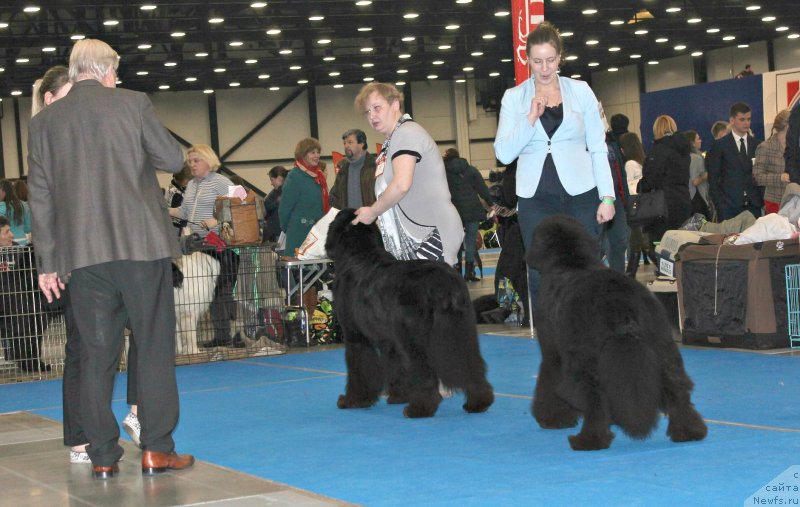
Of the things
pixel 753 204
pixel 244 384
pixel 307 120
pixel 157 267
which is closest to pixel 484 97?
pixel 307 120

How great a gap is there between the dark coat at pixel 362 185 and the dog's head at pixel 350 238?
3744 mm

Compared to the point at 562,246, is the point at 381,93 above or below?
above

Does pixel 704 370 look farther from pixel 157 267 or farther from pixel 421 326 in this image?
pixel 157 267

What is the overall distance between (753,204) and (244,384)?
5.53 meters

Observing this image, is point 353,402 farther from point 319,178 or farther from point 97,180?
point 319,178

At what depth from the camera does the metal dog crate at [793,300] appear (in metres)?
6.54

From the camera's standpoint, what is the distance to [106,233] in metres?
3.78

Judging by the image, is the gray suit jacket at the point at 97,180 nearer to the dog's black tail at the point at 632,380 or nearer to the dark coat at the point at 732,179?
the dog's black tail at the point at 632,380

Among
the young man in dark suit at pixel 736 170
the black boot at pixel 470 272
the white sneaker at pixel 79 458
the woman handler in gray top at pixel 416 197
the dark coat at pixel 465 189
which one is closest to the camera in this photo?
the white sneaker at pixel 79 458

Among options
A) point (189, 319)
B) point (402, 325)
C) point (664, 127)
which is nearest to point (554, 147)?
point (402, 325)

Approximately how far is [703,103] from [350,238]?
14.8m

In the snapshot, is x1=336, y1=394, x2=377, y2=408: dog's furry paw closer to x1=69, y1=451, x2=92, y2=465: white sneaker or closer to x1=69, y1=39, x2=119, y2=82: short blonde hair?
x1=69, y1=451, x2=92, y2=465: white sneaker

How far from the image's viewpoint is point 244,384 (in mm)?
6676

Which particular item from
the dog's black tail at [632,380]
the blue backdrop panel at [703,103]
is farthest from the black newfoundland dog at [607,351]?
the blue backdrop panel at [703,103]
